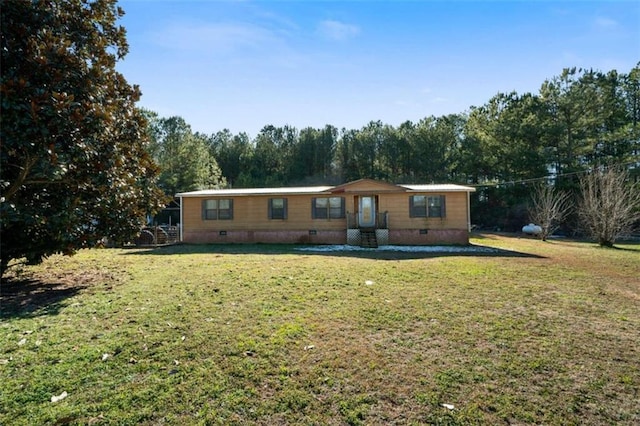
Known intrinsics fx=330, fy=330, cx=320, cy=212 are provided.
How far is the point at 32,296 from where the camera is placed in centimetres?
575

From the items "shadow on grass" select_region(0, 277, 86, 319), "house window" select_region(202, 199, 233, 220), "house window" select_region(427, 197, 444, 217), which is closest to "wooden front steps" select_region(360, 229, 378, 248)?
"house window" select_region(427, 197, 444, 217)

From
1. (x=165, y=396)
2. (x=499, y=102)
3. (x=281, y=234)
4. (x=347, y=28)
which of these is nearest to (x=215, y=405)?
(x=165, y=396)

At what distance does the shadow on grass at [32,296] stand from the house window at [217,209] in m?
9.82

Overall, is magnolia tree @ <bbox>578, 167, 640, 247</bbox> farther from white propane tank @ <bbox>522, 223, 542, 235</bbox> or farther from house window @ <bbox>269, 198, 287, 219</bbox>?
house window @ <bbox>269, 198, 287, 219</bbox>


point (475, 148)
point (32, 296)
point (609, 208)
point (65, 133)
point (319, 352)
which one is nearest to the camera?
point (319, 352)

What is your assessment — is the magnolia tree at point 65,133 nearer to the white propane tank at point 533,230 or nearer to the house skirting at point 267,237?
the house skirting at point 267,237

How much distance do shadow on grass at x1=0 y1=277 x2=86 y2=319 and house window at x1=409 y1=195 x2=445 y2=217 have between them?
12.8 metres

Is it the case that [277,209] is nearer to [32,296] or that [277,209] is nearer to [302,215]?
[302,215]

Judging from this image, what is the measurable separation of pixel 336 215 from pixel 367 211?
4.99ft

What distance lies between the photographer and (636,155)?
2283cm

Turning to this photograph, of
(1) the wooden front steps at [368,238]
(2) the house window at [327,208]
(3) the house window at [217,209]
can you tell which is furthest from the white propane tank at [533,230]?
(3) the house window at [217,209]

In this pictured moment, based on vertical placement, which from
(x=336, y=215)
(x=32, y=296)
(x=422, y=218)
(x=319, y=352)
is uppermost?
(x=336, y=215)

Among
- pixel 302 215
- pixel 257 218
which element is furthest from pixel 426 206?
pixel 257 218

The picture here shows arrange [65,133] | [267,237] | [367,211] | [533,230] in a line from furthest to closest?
[533,230]
[267,237]
[367,211]
[65,133]
